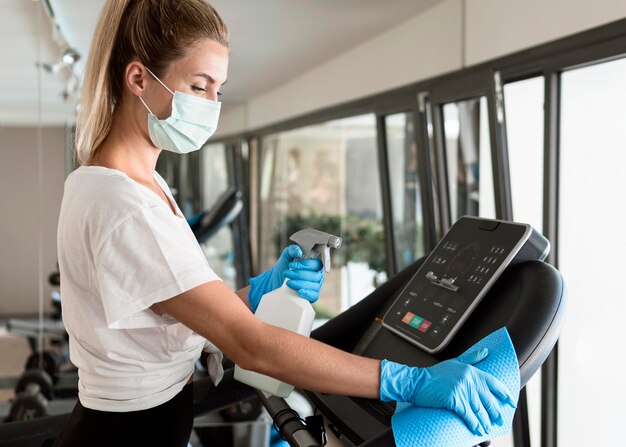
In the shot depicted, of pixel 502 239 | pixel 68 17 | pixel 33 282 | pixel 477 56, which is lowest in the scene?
pixel 33 282

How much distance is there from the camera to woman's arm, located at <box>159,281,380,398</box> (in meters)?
0.99

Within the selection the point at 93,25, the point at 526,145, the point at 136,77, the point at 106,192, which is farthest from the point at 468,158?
the point at 106,192

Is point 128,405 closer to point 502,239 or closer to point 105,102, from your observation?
point 105,102

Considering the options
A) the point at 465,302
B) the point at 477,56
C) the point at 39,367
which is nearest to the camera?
the point at 465,302

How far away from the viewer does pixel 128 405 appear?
1149 millimetres

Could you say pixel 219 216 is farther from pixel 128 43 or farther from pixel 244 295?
pixel 128 43

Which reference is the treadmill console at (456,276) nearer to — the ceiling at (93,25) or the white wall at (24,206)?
the ceiling at (93,25)

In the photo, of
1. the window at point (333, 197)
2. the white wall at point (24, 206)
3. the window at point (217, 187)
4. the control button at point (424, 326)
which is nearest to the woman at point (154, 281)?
the control button at point (424, 326)

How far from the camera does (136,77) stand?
1148 millimetres

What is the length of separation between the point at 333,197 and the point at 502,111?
284 cm

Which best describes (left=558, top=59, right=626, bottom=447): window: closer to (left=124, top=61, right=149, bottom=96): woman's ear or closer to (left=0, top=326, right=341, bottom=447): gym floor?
(left=0, top=326, right=341, bottom=447): gym floor

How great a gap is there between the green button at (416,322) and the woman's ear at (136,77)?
0.64 metres

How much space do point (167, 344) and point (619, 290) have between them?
5.07 ft

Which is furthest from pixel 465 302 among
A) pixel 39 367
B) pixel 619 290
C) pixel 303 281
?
pixel 39 367
